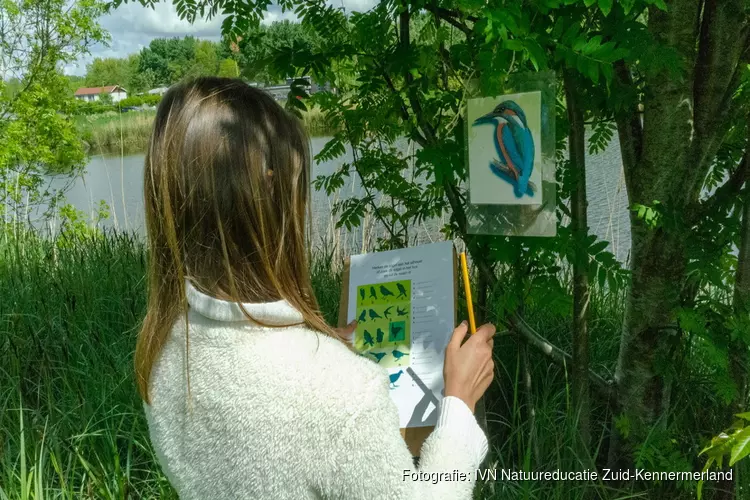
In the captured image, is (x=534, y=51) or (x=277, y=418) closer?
(x=277, y=418)

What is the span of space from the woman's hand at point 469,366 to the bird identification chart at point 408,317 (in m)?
0.13

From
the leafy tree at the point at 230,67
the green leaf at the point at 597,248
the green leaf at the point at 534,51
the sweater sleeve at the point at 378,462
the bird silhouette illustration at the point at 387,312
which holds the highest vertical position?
the leafy tree at the point at 230,67

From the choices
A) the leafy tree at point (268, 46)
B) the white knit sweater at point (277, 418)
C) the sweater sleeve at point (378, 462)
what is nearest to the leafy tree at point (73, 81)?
the leafy tree at point (268, 46)

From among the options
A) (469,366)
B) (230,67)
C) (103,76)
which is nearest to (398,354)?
(469,366)

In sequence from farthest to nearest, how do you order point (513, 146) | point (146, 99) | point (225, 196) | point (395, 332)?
point (146, 99), point (513, 146), point (395, 332), point (225, 196)

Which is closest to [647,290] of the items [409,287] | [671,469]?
[671,469]

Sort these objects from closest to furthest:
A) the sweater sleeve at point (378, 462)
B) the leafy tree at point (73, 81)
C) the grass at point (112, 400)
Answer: the sweater sleeve at point (378, 462)
the grass at point (112, 400)
the leafy tree at point (73, 81)

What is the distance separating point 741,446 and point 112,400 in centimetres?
244

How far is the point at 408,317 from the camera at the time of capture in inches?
64.1

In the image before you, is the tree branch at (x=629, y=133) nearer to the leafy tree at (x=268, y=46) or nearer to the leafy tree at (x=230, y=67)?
the leafy tree at (x=268, y=46)

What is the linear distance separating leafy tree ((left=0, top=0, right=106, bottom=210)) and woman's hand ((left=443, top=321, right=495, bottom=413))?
5797 millimetres

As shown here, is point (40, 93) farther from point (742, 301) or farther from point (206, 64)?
point (742, 301)

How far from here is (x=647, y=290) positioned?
2.16m

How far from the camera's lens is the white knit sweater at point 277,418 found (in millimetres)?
1030
